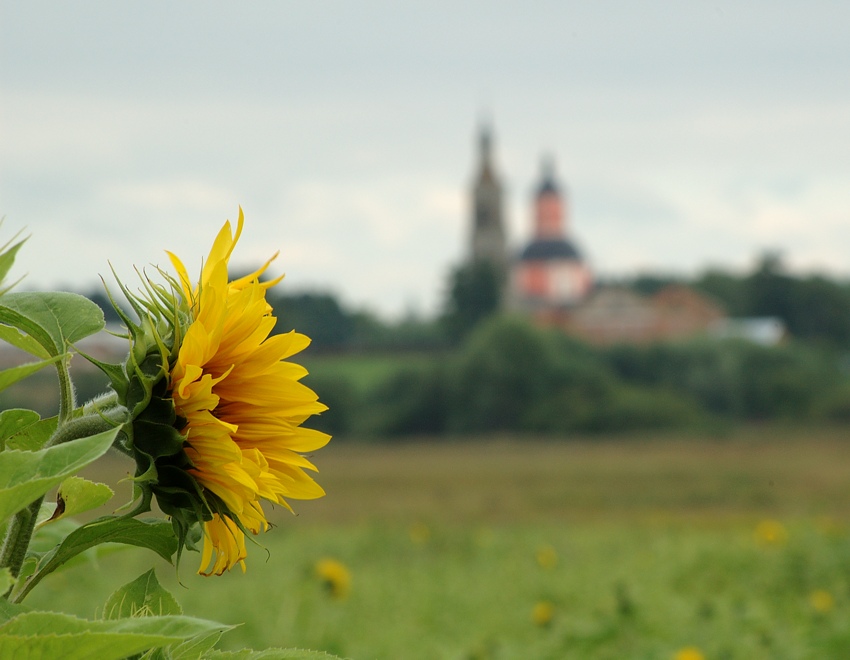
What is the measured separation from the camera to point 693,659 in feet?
8.23

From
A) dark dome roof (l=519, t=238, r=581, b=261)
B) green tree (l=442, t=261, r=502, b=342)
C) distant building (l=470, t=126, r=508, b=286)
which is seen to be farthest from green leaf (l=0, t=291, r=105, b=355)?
dark dome roof (l=519, t=238, r=581, b=261)

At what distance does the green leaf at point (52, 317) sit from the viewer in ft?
1.74

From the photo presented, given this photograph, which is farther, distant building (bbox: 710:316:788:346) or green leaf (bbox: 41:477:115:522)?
distant building (bbox: 710:316:788:346)

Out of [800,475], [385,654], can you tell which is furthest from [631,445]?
[385,654]

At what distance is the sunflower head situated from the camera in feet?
1.76

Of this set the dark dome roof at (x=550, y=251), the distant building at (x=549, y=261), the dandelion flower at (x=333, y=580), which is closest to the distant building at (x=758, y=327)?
the distant building at (x=549, y=261)

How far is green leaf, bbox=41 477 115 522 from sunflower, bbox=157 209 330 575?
5 centimetres

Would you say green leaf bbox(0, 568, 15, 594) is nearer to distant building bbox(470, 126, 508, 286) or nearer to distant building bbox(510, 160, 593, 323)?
distant building bbox(510, 160, 593, 323)

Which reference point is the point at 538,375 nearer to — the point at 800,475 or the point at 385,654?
the point at 800,475

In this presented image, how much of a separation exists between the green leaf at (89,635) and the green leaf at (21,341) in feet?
0.54

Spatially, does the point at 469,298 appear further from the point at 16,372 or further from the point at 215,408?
the point at 16,372

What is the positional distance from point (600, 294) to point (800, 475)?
39.6 metres

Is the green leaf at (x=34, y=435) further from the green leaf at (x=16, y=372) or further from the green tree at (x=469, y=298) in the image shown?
the green tree at (x=469, y=298)

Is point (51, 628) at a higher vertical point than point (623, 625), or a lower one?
higher
